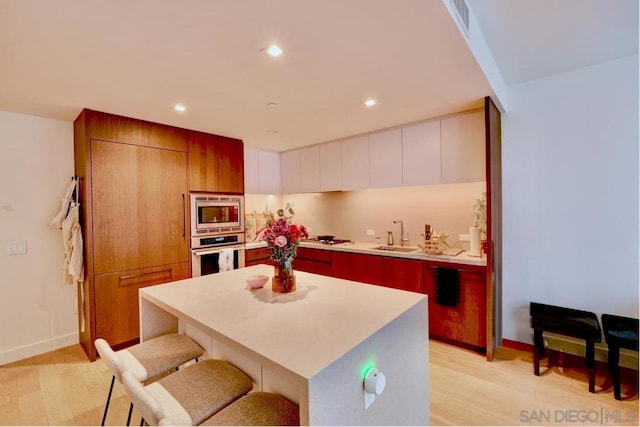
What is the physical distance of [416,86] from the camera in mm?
2209

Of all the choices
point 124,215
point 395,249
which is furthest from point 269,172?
point 395,249

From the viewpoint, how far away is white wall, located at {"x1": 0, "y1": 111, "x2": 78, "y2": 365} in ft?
8.75

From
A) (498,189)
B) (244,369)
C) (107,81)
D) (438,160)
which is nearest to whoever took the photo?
(244,369)

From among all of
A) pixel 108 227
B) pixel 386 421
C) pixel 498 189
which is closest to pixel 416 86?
pixel 498 189

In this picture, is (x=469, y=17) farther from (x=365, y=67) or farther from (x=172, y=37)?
(x=172, y=37)

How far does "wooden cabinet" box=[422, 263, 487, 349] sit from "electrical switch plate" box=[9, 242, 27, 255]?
12.4 ft

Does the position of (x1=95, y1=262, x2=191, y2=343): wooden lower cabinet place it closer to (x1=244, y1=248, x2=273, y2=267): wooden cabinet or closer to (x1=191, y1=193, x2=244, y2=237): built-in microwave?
(x1=191, y1=193, x2=244, y2=237): built-in microwave

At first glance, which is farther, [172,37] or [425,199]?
[425,199]

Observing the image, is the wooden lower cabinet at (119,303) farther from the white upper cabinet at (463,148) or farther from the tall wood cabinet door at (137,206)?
the white upper cabinet at (463,148)

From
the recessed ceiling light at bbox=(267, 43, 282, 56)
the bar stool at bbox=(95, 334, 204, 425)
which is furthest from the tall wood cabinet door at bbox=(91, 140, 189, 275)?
the recessed ceiling light at bbox=(267, 43, 282, 56)

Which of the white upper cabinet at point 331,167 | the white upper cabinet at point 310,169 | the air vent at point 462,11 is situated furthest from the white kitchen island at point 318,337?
the white upper cabinet at point 310,169

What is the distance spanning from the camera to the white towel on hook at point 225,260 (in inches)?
136

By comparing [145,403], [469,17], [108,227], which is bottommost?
[145,403]

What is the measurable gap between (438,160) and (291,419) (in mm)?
2596
